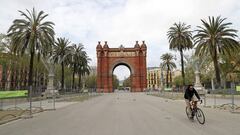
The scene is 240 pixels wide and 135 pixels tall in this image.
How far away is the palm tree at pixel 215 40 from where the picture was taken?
146ft

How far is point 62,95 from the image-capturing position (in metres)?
54.4

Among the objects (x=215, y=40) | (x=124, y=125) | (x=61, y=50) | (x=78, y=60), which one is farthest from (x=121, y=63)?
(x=124, y=125)

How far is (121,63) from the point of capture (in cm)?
10788

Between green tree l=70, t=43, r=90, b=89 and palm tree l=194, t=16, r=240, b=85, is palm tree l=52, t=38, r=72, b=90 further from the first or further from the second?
palm tree l=194, t=16, r=240, b=85

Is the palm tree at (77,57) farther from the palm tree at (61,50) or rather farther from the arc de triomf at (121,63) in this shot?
the arc de triomf at (121,63)

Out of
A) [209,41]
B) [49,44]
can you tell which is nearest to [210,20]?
[209,41]

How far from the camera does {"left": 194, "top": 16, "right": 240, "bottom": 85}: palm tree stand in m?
44.5

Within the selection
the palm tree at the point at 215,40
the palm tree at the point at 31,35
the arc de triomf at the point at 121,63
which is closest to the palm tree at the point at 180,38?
the palm tree at the point at 215,40

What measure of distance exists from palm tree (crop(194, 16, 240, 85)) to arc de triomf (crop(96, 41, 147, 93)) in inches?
2279

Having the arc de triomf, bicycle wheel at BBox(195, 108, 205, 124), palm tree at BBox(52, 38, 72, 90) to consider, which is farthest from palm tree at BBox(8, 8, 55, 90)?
the arc de triomf

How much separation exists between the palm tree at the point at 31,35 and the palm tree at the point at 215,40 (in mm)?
22842

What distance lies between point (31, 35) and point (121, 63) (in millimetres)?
69680

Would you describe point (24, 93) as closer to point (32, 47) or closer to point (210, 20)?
point (32, 47)

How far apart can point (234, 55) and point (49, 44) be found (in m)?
36.5
